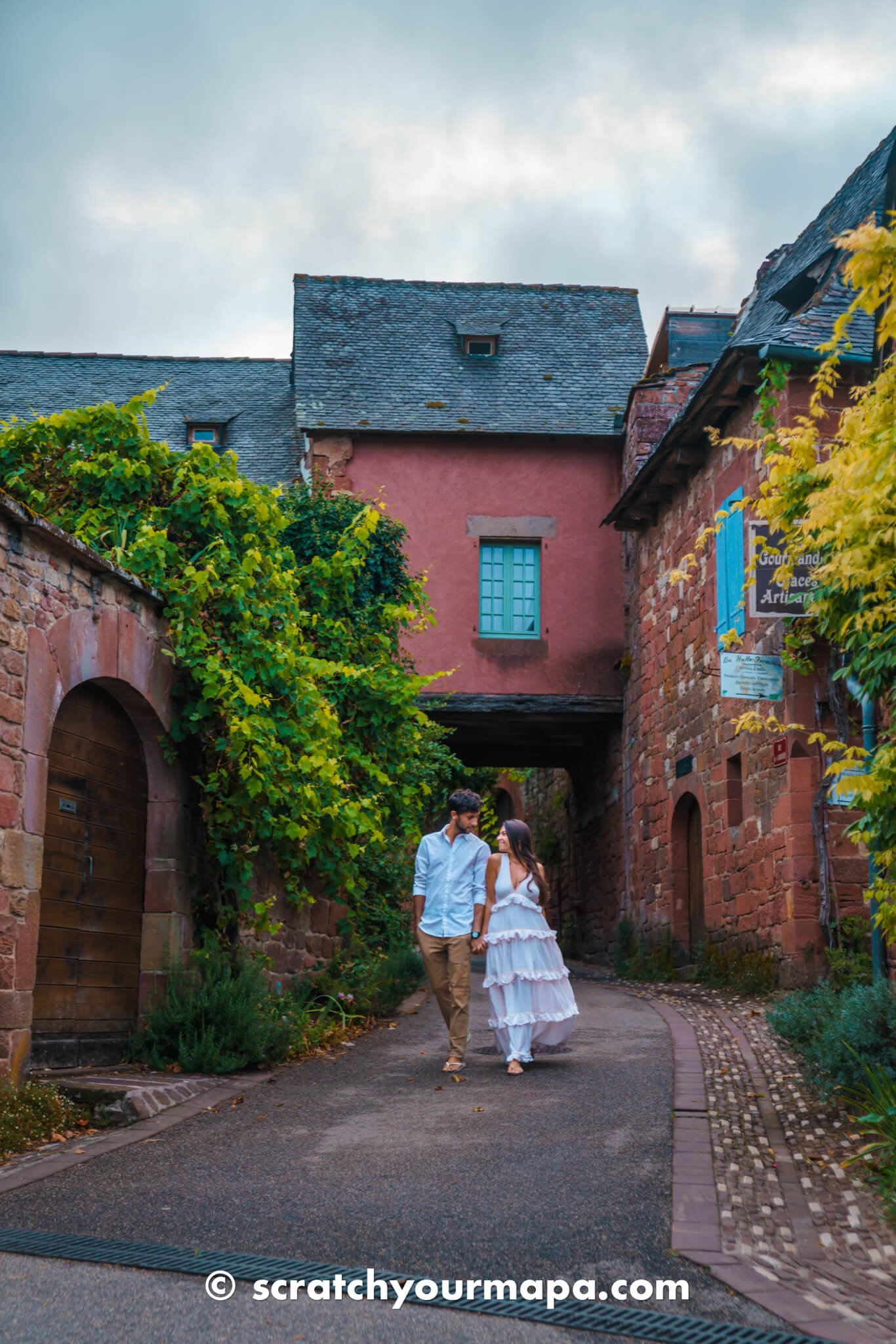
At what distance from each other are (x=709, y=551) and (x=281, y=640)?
577 cm

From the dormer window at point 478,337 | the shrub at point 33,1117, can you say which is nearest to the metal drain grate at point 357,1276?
the shrub at point 33,1117

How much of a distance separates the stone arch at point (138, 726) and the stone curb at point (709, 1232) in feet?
9.90

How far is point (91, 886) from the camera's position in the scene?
7.32m

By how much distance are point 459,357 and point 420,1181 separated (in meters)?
14.8

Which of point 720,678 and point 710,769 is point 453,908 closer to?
point 720,678

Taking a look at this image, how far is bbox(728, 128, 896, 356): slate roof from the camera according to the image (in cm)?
1069

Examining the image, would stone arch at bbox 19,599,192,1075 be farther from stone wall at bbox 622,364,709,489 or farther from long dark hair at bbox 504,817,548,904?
stone wall at bbox 622,364,709,489

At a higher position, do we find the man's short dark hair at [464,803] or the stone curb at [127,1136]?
the man's short dark hair at [464,803]

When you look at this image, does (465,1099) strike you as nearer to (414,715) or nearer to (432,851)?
(432,851)

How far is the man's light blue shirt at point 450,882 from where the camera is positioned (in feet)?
24.0

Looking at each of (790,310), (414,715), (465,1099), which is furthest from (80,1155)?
(790,310)

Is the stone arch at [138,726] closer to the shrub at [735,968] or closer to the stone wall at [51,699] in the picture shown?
the stone wall at [51,699]

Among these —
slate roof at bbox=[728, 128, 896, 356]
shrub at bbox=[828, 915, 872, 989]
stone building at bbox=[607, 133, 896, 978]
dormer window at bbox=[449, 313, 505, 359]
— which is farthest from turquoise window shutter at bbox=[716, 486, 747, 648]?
dormer window at bbox=[449, 313, 505, 359]

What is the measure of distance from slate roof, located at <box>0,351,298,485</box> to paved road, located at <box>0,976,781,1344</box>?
468 inches
